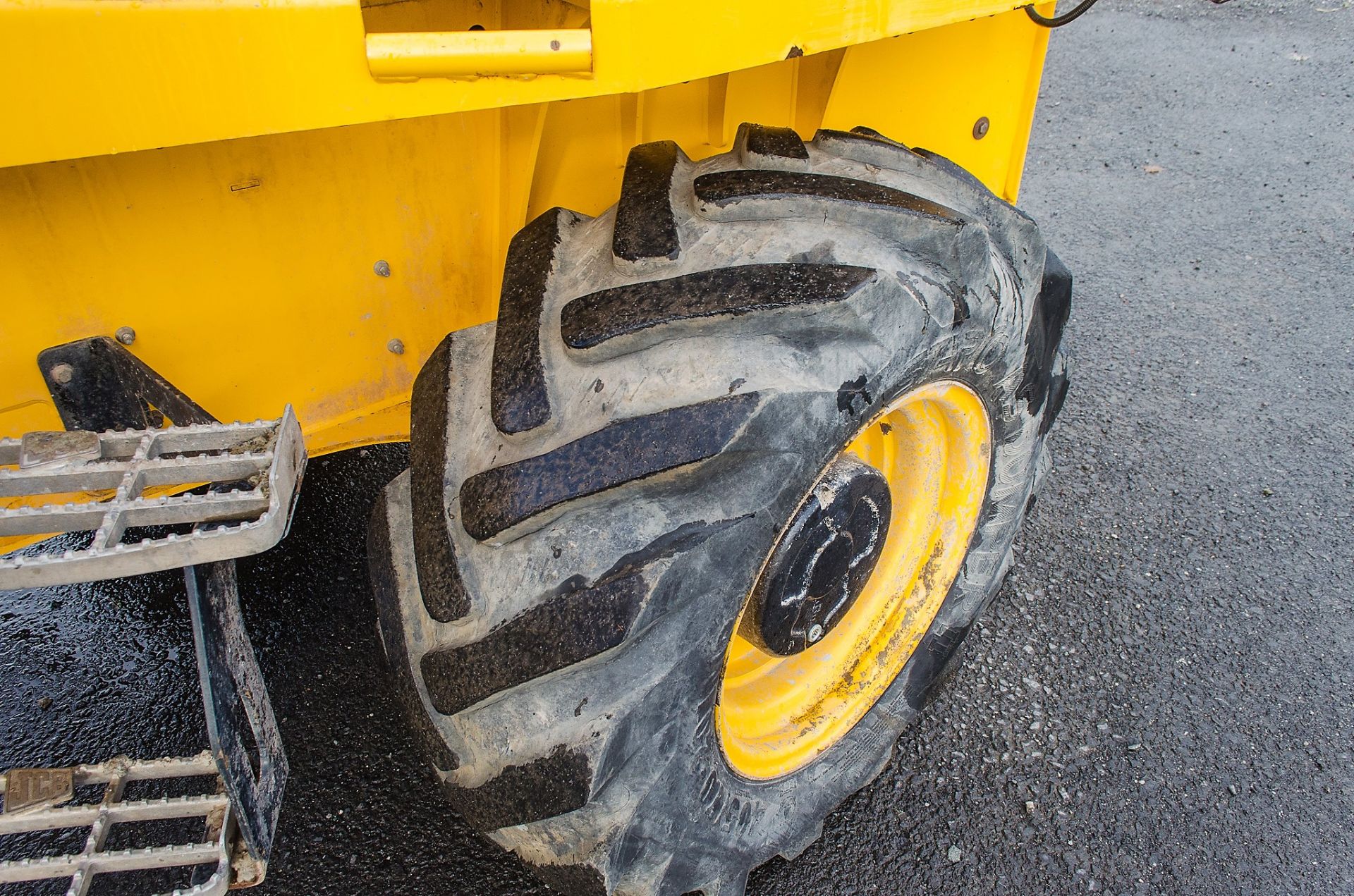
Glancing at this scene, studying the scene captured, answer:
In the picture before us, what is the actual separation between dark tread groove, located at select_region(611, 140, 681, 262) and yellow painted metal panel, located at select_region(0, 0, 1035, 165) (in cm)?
20

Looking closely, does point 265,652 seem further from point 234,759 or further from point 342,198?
point 342,198

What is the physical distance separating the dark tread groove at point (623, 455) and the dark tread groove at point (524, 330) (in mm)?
64

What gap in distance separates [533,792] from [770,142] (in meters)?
0.90

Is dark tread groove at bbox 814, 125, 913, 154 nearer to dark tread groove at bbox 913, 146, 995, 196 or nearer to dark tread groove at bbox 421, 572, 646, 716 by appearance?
dark tread groove at bbox 913, 146, 995, 196

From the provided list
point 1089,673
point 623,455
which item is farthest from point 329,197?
point 1089,673

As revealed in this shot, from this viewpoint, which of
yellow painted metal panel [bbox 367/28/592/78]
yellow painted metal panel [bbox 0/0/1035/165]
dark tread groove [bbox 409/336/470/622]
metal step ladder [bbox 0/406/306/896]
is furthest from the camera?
dark tread groove [bbox 409/336/470/622]

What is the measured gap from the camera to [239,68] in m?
0.83

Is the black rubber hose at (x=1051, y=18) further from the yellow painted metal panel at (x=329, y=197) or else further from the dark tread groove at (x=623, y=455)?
the dark tread groove at (x=623, y=455)

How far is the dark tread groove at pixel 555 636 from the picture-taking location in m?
1.06

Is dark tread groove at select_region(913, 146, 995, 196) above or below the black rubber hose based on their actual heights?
below

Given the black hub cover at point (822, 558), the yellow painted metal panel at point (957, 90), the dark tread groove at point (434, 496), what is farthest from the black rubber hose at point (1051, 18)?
the dark tread groove at point (434, 496)

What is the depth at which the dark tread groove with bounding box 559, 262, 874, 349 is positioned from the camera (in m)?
1.09

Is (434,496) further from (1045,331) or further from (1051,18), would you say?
(1051,18)


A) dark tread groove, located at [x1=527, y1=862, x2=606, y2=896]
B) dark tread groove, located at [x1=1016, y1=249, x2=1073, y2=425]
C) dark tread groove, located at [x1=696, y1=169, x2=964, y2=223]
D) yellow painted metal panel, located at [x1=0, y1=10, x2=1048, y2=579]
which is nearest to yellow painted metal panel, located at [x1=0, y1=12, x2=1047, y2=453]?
yellow painted metal panel, located at [x1=0, y1=10, x2=1048, y2=579]
